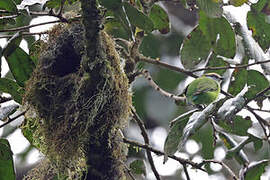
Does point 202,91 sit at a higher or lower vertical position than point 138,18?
lower

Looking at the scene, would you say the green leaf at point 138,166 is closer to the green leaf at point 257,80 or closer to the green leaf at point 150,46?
the green leaf at point 257,80

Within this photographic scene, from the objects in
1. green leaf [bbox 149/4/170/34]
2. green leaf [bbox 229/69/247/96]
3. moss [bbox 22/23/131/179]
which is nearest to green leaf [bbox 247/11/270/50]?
green leaf [bbox 229/69/247/96]

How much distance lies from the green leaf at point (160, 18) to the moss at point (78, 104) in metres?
0.50

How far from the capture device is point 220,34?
2.03m

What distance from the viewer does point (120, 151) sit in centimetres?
179

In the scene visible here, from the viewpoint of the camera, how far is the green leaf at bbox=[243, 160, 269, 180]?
1.73m

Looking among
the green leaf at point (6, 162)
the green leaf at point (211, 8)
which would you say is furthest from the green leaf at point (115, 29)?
the green leaf at point (6, 162)

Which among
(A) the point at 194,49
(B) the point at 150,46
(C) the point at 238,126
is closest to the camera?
(C) the point at 238,126

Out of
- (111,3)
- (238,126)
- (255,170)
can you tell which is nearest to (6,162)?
(111,3)

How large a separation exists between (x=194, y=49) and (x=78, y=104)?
0.83m

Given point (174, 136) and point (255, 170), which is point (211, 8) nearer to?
point (174, 136)

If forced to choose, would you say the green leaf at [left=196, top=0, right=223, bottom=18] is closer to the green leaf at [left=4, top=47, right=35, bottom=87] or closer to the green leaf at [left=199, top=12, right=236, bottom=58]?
the green leaf at [left=199, top=12, right=236, bottom=58]

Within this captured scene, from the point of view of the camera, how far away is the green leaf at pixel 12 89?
178 cm

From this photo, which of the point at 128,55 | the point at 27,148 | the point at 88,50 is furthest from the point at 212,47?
the point at 27,148
